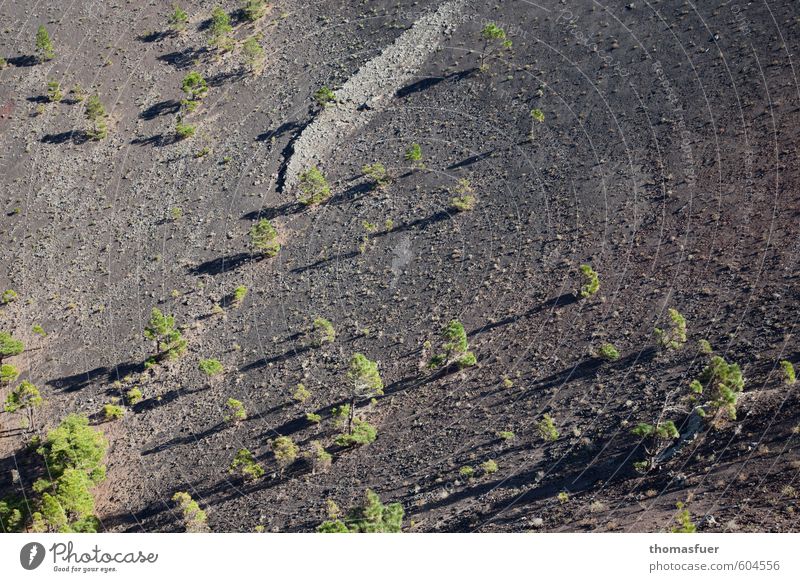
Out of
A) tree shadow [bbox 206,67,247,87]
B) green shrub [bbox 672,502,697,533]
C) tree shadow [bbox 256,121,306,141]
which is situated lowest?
green shrub [bbox 672,502,697,533]

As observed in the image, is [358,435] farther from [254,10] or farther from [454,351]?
[254,10]

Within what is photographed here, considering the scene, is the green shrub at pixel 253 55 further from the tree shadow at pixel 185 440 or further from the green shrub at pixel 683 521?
the green shrub at pixel 683 521

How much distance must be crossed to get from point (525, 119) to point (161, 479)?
5835 centimetres

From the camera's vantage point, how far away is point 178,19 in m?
125

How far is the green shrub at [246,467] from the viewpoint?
7881 cm

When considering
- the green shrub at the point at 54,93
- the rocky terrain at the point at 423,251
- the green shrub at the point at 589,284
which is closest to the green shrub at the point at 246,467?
the rocky terrain at the point at 423,251

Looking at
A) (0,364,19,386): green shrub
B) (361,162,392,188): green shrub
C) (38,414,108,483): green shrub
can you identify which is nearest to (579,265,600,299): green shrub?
(361,162,392,188): green shrub

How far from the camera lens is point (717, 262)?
87.0 metres

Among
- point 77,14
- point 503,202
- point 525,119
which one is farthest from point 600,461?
point 77,14

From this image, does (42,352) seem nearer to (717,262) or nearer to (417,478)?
(417,478)

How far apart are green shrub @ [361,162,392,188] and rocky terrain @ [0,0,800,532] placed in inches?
33.2

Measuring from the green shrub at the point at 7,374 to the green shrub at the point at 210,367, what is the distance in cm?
1970

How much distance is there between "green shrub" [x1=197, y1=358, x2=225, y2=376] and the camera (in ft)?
279

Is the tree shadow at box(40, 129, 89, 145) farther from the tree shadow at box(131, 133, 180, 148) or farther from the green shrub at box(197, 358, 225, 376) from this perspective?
the green shrub at box(197, 358, 225, 376)
